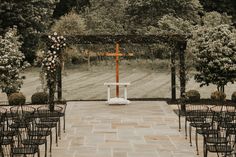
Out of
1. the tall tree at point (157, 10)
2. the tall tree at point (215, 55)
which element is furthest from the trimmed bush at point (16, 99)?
the tall tree at point (157, 10)

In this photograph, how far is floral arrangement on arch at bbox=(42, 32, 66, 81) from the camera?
1878 cm

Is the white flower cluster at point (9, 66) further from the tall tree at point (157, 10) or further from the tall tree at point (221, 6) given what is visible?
the tall tree at point (221, 6)

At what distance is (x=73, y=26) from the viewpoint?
41.3 m

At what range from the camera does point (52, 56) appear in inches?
748

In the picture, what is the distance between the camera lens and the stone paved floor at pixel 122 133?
12.5 m

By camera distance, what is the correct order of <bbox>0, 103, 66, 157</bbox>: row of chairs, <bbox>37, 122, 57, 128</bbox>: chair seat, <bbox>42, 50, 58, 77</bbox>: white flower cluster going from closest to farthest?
<bbox>0, 103, 66, 157</bbox>: row of chairs < <bbox>37, 122, 57, 128</bbox>: chair seat < <bbox>42, 50, 58, 77</bbox>: white flower cluster

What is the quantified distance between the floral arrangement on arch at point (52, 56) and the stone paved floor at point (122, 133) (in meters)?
1.79

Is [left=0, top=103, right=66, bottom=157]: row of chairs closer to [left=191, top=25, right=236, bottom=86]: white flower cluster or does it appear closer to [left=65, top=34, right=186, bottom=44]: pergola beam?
[left=65, top=34, right=186, bottom=44]: pergola beam

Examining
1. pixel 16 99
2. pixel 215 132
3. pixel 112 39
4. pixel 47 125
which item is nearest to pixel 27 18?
pixel 16 99

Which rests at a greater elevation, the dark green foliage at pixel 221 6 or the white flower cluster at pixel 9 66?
the dark green foliage at pixel 221 6

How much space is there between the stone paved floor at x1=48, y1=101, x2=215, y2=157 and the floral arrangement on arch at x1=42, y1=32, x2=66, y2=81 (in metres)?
1.79

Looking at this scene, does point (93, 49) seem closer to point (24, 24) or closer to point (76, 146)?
point (76, 146)

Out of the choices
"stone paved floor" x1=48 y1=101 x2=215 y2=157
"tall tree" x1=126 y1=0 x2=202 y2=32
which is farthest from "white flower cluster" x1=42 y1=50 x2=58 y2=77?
"tall tree" x1=126 y1=0 x2=202 y2=32

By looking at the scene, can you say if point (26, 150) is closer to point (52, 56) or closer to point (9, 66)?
point (52, 56)
